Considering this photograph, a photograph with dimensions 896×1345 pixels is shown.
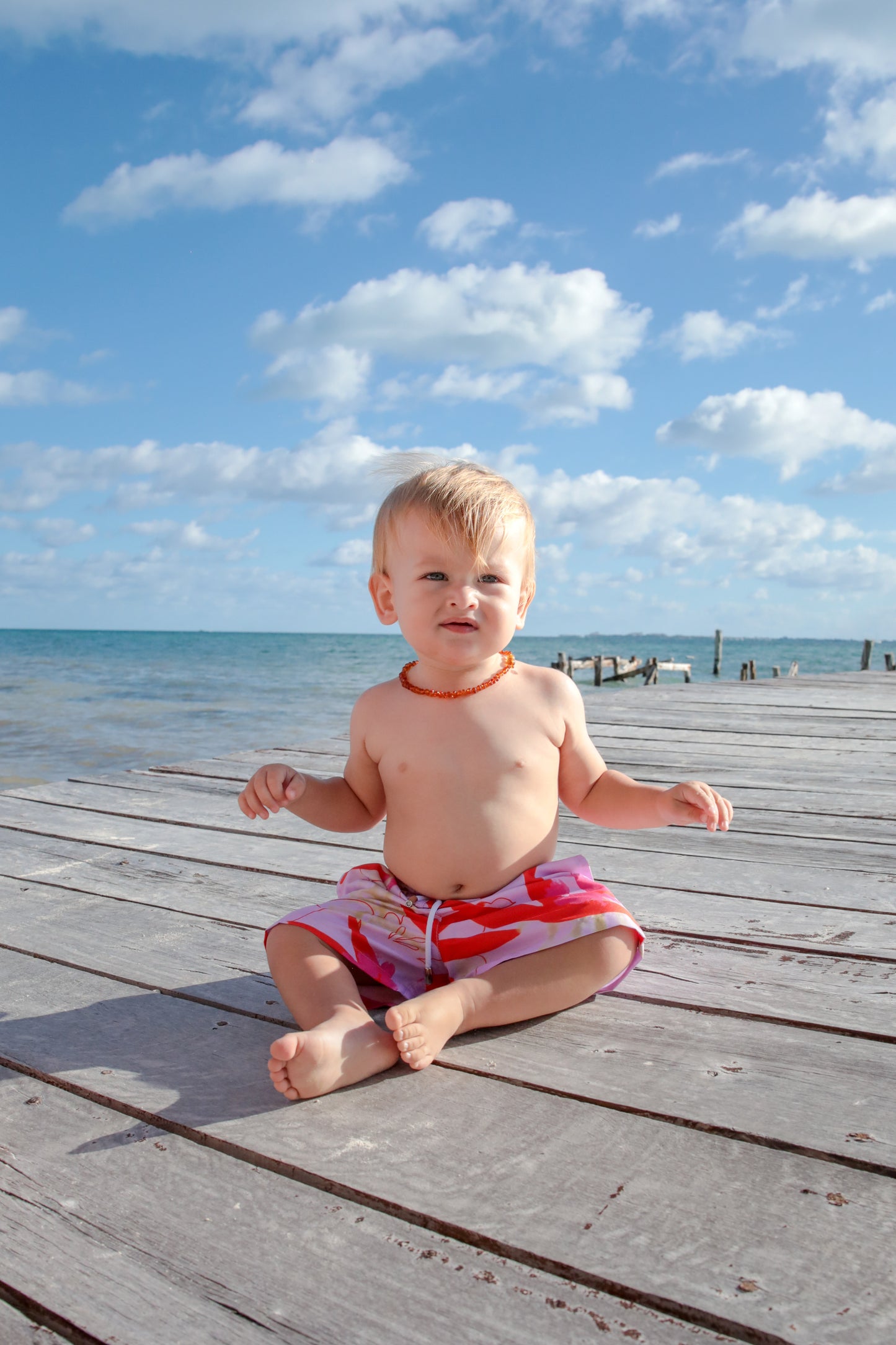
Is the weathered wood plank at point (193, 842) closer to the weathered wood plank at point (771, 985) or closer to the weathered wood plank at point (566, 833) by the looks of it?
the weathered wood plank at point (566, 833)

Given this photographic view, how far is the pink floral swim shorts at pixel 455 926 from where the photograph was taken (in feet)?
5.15

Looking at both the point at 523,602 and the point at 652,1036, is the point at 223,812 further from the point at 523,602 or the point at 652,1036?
the point at 652,1036

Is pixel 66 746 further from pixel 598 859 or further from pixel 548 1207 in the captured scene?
pixel 548 1207

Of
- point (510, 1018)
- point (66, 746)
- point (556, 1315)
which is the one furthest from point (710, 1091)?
point (66, 746)

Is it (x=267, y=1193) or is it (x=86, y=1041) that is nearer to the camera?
(x=267, y=1193)

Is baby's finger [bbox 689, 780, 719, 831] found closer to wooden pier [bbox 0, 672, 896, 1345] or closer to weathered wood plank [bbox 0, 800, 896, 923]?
wooden pier [bbox 0, 672, 896, 1345]

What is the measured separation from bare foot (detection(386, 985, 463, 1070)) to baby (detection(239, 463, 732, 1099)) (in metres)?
0.03

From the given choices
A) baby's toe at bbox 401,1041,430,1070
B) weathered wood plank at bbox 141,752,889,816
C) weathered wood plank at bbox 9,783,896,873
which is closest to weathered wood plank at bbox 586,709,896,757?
weathered wood plank at bbox 141,752,889,816

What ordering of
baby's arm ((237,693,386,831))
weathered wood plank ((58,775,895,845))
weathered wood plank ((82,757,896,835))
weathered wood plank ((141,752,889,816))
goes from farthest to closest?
weathered wood plank ((141,752,889,816)), weathered wood plank ((82,757,896,835)), weathered wood plank ((58,775,895,845)), baby's arm ((237,693,386,831))

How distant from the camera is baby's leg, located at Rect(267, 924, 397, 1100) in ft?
4.13

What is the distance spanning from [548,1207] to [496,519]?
3.32 feet

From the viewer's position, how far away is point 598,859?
256cm

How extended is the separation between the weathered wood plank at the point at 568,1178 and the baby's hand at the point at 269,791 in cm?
36

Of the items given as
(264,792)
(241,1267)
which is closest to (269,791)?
(264,792)
